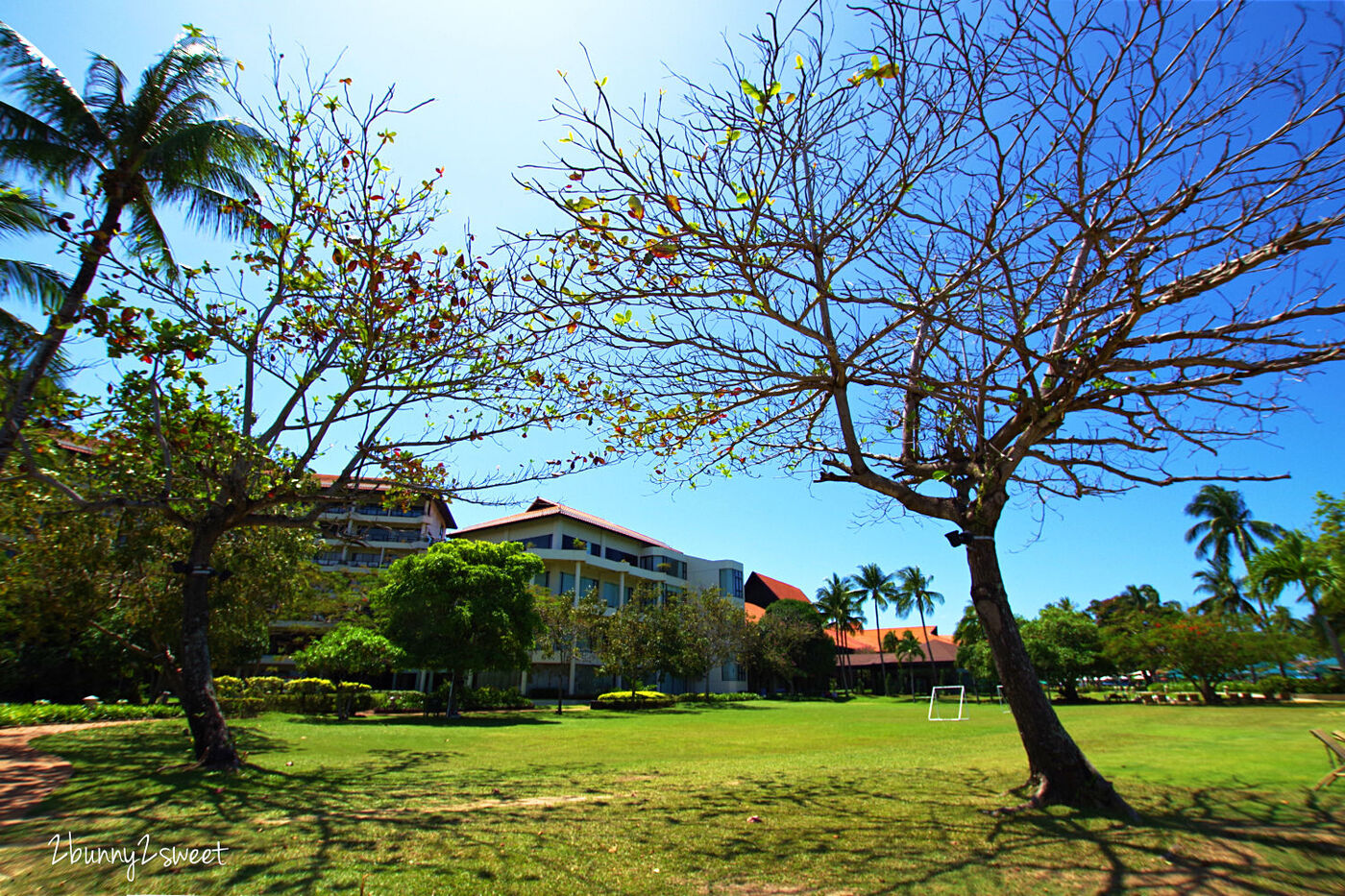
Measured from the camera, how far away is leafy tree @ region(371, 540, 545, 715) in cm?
2433

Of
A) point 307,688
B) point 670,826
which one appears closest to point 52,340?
point 670,826

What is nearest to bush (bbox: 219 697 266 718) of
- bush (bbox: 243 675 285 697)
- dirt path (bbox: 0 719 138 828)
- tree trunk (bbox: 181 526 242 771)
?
bush (bbox: 243 675 285 697)

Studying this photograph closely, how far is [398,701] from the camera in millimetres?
29281

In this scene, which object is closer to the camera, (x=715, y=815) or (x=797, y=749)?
(x=715, y=815)

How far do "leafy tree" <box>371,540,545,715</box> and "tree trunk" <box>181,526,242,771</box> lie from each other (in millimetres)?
15216

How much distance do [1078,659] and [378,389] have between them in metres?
43.1

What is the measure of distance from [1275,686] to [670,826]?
43017 mm

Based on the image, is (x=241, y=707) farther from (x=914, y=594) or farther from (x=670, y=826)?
(x=914, y=594)

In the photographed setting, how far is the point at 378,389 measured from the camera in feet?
31.7

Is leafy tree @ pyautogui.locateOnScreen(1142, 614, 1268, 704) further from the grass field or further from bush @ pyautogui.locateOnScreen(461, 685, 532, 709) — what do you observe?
bush @ pyautogui.locateOnScreen(461, 685, 532, 709)

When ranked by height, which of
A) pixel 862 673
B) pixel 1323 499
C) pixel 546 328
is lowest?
pixel 862 673

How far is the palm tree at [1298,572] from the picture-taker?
25.6 m

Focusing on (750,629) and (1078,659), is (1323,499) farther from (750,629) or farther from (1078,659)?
(750,629)

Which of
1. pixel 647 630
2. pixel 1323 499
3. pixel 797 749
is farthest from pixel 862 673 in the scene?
pixel 797 749
